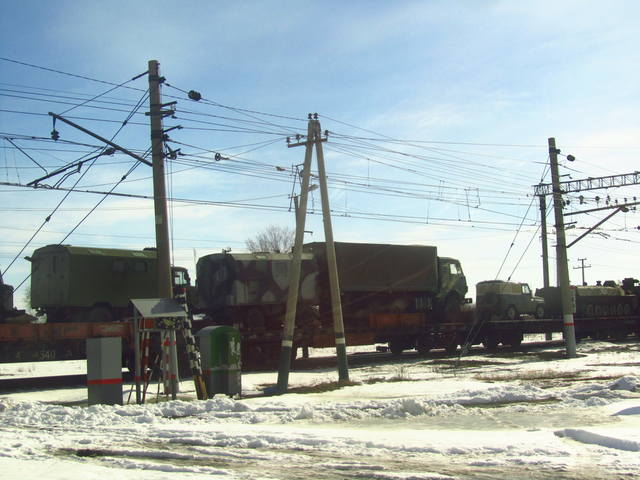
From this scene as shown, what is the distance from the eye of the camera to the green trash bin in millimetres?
15930

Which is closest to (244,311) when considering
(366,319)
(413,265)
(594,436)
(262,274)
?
(262,274)

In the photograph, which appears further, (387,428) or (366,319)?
(366,319)

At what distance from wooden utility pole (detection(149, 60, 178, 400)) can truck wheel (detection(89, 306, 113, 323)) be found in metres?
5.32

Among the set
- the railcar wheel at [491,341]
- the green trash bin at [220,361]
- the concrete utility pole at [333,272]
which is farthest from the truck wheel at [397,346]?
the green trash bin at [220,361]

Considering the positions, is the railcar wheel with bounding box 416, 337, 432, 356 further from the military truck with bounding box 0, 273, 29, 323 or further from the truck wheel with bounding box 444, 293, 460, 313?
the military truck with bounding box 0, 273, 29, 323

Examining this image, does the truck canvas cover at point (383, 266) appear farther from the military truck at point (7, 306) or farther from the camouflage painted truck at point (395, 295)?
the military truck at point (7, 306)

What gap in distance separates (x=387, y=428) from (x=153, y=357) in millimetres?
12089

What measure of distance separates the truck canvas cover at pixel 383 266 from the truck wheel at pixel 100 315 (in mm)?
7796

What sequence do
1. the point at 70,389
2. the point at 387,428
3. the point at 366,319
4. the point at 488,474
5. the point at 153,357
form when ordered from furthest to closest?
the point at 366,319, the point at 153,357, the point at 70,389, the point at 387,428, the point at 488,474

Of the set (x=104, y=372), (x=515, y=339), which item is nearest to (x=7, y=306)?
(x=104, y=372)

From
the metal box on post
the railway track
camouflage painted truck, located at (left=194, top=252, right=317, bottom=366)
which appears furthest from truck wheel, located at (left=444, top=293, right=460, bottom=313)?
the metal box on post

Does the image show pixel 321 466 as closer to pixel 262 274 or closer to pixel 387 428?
pixel 387 428

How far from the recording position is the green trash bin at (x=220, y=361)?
52.3 ft

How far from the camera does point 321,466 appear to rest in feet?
25.4
